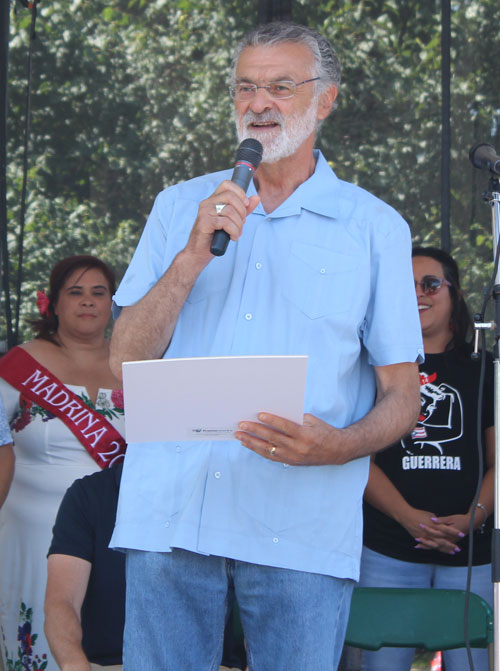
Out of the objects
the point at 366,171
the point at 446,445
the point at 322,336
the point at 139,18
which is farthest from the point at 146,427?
the point at 139,18

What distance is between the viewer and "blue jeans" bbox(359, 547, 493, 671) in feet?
9.51

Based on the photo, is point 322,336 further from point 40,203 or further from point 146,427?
point 40,203

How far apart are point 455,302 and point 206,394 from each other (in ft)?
6.78

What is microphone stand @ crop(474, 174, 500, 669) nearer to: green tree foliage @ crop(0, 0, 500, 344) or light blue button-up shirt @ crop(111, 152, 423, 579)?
light blue button-up shirt @ crop(111, 152, 423, 579)

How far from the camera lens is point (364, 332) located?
176 cm

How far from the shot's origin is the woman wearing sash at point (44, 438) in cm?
325

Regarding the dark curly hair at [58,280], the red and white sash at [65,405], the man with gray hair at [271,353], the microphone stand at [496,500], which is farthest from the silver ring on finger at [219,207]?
the dark curly hair at [58,280]

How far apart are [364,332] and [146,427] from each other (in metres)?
0.46

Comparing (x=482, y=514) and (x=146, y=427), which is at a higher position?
(x=146, y=427)

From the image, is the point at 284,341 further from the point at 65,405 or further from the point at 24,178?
the point at 24,178

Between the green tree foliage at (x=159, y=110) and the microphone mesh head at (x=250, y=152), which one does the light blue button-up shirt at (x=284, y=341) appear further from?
the green tree foliage at (x=159, y=110)

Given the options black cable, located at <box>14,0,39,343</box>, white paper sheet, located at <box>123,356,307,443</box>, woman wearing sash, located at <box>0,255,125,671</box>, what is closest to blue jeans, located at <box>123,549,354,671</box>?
white paper sheet, located at <box>123,356,307,443</box>

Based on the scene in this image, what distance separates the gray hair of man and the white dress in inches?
72.6

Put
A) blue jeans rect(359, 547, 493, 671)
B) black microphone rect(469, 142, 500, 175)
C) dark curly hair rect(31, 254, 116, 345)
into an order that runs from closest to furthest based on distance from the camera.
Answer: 1. black microphone rect(469, 142, 500, 175)
2. blue jeans rect(359, 547, 493, 671)
3. dark curly hair rect(31, 254, 116, 345)
